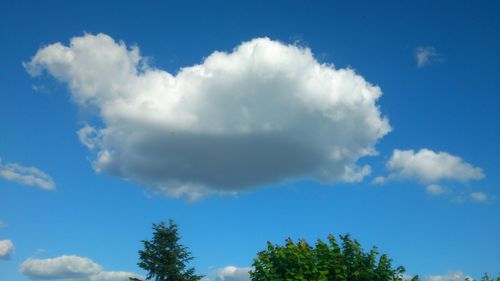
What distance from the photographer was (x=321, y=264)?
36438 millimetres

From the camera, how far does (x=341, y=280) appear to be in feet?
115

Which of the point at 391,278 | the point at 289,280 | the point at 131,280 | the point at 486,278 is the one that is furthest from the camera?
the point at 131,280

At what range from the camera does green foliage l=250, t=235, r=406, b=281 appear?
35.4 m

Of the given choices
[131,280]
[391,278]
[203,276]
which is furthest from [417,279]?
[131,280]

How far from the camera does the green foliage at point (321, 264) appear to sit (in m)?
35.4

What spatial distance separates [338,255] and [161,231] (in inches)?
953

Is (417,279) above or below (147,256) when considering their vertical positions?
below

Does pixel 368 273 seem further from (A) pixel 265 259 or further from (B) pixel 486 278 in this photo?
(B) pixel 486 278

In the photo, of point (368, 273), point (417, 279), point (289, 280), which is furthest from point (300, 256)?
point (417, 279)

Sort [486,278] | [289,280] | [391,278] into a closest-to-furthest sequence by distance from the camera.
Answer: [289,280]
[391,278]
[486,278]

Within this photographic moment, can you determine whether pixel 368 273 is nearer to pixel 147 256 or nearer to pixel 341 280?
pixel 341 280

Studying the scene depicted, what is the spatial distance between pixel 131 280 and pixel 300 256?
23.9 m

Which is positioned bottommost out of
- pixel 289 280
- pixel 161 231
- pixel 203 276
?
pixel 289 280

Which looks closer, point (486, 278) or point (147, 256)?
point (486, 278)
